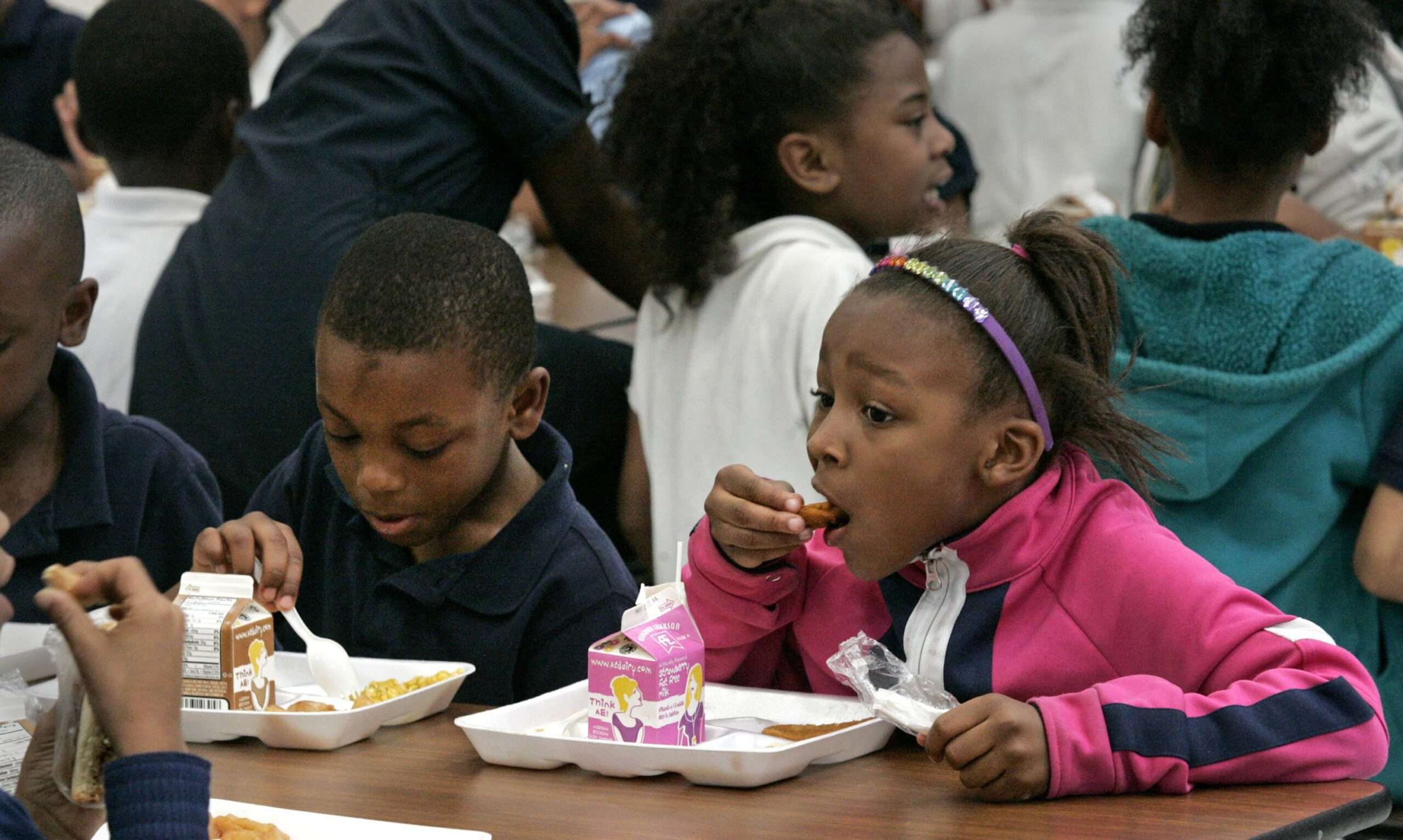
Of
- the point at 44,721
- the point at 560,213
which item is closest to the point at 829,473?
the point at 44,721

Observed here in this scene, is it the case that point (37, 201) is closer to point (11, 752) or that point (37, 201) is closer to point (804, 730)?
point (11, 752)

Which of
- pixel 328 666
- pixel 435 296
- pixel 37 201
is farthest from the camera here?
pixel 37 201

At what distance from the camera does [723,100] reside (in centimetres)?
279

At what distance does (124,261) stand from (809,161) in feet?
5.11

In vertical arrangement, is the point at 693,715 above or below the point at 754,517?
below

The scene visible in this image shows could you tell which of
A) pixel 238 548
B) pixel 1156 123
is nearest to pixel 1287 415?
pixel 1156 123

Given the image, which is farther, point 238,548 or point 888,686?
point 238,548

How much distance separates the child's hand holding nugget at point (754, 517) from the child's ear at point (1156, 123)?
121 centimetres

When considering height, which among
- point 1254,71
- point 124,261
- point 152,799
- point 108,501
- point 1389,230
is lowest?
point 124,261

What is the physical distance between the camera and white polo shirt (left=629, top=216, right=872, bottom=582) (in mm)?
2648

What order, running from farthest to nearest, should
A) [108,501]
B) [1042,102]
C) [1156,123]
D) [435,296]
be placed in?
1. [1042,102]
2. [1156,123]
3. [108,501]
4. [435,296]

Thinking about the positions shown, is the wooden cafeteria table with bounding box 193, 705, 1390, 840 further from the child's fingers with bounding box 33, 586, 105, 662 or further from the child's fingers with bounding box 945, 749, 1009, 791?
the child's fingers with bounding box 33, 586, 105, 662

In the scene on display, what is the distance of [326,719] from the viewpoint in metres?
1.55

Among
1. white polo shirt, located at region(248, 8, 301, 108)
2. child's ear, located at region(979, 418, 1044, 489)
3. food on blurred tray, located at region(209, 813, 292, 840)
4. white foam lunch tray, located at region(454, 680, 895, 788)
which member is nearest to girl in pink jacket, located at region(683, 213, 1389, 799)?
child's ear, located at region(979, 418, 1044, 489)
